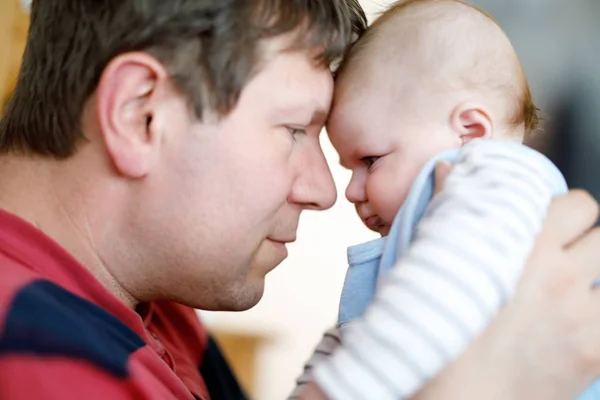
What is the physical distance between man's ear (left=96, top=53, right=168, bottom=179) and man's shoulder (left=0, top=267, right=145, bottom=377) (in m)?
0.18

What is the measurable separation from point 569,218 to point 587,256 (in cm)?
4

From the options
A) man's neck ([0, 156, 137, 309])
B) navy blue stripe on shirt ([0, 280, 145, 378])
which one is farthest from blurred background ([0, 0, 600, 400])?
navy blue stripe on shirt ([0, 280, 145, 378])

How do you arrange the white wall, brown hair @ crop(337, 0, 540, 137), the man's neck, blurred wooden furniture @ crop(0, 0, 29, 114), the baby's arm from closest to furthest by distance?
the baby's arm < the man's neck < brown hair @ crop(337, 0, 540, 137) < blurred wooden furniture @ crop(0, 0, 29, 114) < the white wall

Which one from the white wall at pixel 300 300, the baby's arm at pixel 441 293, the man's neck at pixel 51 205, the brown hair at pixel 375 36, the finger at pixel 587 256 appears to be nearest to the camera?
the baby's arm at pixel 441 293

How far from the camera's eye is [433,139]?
0.92 metres

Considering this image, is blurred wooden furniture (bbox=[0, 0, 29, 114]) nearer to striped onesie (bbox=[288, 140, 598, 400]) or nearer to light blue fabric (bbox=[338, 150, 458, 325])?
light blue fabric (bbox=[338, 150, 458, 325])

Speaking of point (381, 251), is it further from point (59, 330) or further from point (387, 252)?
point (59, 330)

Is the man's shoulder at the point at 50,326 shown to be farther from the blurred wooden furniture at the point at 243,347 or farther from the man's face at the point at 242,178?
the blurred wooden furniture at the point at 243,347

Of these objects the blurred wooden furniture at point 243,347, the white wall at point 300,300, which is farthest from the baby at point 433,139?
the blurred wooden furniture at point 243,347

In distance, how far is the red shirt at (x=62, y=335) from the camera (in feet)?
2.16

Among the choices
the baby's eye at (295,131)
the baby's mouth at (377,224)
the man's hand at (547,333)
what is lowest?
the baby's mouth at (377,224)

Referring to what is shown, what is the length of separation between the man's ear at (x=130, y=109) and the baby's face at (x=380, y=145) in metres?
0.27

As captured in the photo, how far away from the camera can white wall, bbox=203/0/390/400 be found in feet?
6.99

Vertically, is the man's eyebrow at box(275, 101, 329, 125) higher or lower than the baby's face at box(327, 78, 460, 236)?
higher
